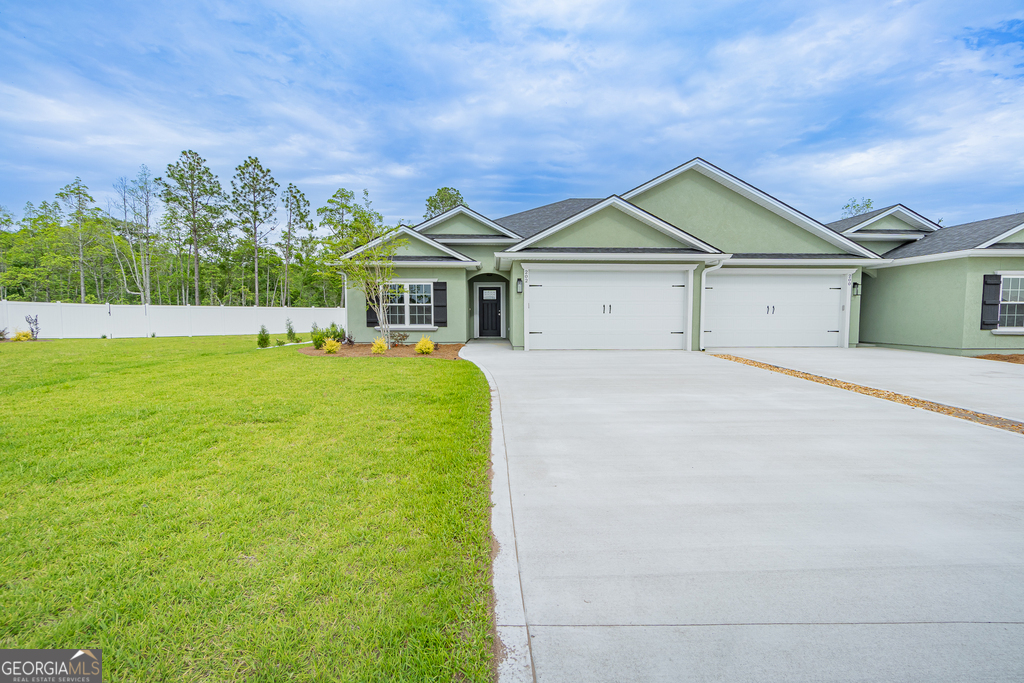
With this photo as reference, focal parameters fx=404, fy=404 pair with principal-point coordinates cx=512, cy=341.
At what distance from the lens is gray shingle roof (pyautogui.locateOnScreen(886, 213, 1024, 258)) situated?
11.1 meters

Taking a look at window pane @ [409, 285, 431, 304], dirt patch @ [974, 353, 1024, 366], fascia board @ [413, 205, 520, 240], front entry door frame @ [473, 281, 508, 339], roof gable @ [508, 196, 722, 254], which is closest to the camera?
dirt patch @ [974, 353, 1024, 366]

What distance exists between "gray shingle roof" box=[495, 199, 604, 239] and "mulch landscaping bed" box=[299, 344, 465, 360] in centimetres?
599

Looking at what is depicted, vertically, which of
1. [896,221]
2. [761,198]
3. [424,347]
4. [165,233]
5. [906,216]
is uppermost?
[165,233]

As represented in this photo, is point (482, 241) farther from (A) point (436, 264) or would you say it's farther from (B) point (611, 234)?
(B) point (611, 234)

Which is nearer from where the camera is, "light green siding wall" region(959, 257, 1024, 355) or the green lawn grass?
the green lawn grass

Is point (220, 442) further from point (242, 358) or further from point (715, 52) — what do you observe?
point (715, 52)

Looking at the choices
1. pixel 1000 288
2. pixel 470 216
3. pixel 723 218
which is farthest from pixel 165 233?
pixel 1000 288

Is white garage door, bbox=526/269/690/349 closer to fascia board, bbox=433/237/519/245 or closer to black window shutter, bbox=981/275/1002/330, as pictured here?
fascia board, bbox=433/237/519/245

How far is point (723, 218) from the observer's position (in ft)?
44.3

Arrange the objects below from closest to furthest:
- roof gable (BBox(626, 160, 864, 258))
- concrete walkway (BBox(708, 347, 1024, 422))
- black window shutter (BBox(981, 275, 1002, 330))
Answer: concrete walkway (BBox(708, 347, 1024, 422))
black window shutter (BBox(981, 275, 1002, 330))
roof gable (BBox(626, 160, 864, 258))

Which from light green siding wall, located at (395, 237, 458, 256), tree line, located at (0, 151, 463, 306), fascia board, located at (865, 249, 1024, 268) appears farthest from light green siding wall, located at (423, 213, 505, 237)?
fascia board, located at (865, 249, 1024, 268)

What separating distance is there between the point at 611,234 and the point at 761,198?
18.0 feet


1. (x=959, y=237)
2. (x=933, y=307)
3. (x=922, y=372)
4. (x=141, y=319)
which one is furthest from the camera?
(x=141, y=319)

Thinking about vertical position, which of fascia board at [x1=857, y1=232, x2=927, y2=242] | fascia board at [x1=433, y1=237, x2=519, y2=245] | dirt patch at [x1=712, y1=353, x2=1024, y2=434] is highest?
fascia board at [x1=433, y1=237, x2=519, y2=245]
